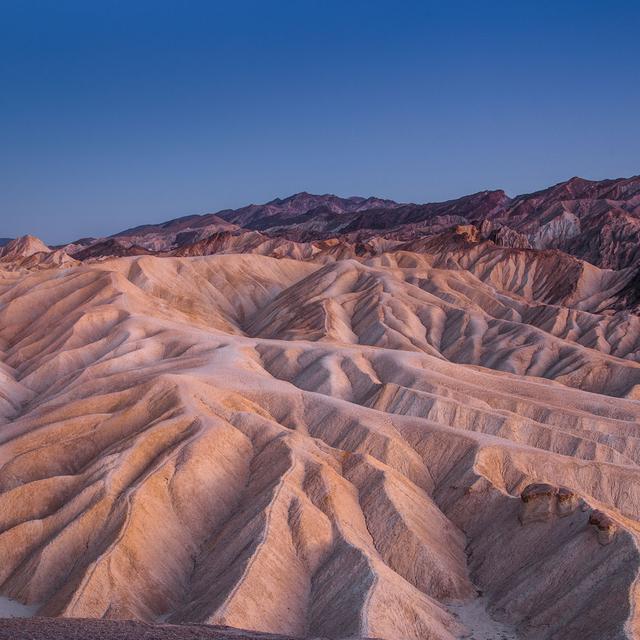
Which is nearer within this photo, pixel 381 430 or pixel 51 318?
pixel 381 430

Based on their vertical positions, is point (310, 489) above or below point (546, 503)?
above

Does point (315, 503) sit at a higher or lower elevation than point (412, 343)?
higher

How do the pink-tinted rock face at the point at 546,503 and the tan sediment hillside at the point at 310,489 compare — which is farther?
the pink-tinted rock face at the point at 546,503

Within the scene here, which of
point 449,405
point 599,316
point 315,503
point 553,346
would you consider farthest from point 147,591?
point 599,316

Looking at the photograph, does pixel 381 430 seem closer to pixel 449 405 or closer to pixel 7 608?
pixel 449 405

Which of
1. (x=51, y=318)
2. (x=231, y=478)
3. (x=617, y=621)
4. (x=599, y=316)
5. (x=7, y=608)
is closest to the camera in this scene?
(x=617, y=621)

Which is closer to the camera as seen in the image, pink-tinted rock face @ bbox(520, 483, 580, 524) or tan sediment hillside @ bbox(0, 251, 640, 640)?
tan sediment hillside @ bbox(0, 251, 640, 640)

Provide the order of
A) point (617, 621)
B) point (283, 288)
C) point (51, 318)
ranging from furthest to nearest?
point (283, 288) → point (51, 318) → point (617, 621)

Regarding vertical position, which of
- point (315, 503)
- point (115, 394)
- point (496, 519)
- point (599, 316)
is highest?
point (115, 394)
